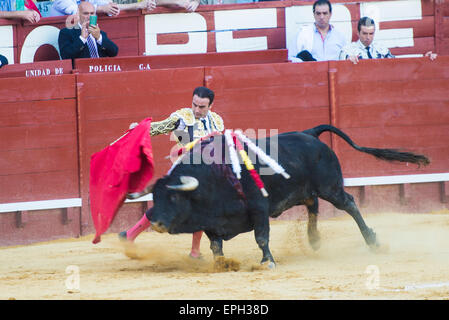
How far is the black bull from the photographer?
4656mm

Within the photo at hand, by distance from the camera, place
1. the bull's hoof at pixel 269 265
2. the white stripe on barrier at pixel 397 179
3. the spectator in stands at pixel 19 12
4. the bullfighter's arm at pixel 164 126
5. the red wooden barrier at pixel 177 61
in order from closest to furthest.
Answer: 1. the bull's hoof at pixel 269 265
2. the bullfighter's arm at pixel 164 126
3. the red wooden barrier at pixel 177 61
4. the spectator in stands at pixel 19 12
5. the white stripe on barrier at pixel 397 179

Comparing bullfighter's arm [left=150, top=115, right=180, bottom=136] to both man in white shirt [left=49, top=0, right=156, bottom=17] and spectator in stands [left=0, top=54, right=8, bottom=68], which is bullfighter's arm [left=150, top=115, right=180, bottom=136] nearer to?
spectator in stands [left=0, top=54, right=8, bottom=68]

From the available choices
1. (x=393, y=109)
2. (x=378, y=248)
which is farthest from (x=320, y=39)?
(x=378, y=248)

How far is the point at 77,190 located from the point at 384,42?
323cm

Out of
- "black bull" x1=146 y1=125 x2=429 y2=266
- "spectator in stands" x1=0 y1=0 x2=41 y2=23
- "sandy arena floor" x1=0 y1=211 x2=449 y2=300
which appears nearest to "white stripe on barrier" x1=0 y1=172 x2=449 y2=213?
"sandy arena floor" x1=0 y1=211 x2=449 y2=300

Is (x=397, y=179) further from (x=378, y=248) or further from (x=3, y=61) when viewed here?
(x=3, y=61)

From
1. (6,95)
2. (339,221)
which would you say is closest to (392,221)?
(339,221)

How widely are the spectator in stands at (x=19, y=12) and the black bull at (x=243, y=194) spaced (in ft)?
9.59

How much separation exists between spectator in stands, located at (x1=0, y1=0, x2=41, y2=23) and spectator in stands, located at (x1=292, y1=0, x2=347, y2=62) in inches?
91.5

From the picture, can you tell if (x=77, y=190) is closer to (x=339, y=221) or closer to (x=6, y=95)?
(x=6, y=95)

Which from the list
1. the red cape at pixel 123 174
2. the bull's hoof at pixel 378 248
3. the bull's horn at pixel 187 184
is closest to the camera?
the bull's horn at pixel 187 184

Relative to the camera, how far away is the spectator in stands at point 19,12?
707 cm

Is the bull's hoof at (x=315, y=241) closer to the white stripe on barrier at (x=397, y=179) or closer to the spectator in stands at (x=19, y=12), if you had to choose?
the white stripe on barrier at (x=397, y=179)

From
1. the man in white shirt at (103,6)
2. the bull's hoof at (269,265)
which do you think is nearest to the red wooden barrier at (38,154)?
the man in white shirt at (103,6)
